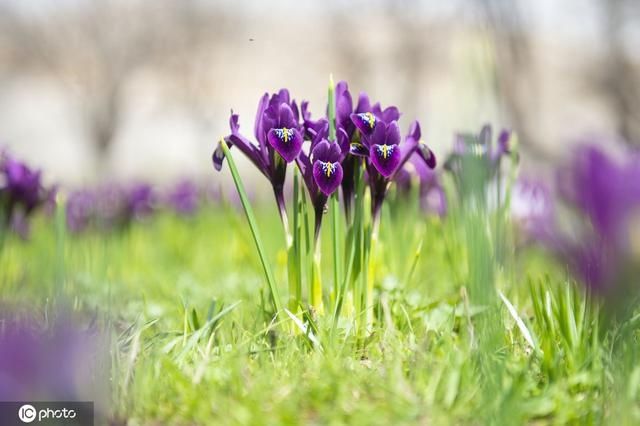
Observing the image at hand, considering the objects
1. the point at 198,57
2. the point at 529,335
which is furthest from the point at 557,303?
the point at 198,57

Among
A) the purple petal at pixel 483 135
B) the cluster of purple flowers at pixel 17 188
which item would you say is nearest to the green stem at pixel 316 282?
the purple petal at pixel 483 135

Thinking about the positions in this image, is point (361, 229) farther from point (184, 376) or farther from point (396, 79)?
point (396, 79)

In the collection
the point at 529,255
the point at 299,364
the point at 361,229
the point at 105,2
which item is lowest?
the point at 529,255

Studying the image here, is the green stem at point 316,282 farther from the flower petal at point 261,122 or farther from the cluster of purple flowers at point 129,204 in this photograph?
the cluster of purple flowers at point 129,204

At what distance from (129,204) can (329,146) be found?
3.44 metres

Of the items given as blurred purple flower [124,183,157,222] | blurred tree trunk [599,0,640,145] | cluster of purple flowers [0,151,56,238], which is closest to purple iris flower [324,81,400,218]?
cluster of purple flowers [0,151,56,238]

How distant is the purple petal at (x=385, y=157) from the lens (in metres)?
1.98

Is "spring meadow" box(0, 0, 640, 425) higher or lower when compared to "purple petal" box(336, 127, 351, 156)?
lower

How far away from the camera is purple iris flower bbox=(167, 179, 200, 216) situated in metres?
6.42

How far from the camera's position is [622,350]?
167 cm

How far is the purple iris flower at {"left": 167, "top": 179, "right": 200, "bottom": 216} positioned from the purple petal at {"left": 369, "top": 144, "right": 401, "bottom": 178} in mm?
Answer: 4523

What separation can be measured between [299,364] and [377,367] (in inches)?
7.1

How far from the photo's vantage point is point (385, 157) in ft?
6.51

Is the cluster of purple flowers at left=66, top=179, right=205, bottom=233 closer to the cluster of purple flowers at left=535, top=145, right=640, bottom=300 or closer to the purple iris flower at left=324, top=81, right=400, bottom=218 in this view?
the purple iris flower at left=324, top=81, right=400, bottom=218
